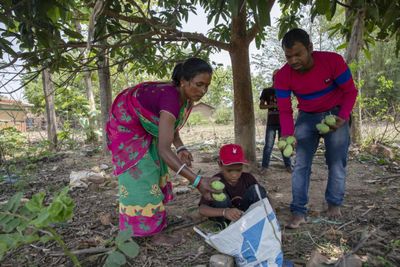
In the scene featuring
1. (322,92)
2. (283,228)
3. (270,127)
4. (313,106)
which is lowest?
(283,228)

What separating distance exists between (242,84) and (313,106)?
4.42ft

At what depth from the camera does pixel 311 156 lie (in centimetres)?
249

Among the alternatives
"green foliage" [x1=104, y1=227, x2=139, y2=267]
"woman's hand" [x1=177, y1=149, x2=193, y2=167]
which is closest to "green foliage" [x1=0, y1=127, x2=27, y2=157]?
"woman's hand" [x1=177, y1=149, x2=193, y2=167]

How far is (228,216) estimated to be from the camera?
6.65 ft

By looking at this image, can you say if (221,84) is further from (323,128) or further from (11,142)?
(323,128)

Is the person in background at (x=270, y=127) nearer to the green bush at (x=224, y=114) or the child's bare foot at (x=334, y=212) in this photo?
the child's bare foot at (x=334, y=212)

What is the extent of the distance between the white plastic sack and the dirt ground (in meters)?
0.27

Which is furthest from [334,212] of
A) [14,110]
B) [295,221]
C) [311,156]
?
[14,110]

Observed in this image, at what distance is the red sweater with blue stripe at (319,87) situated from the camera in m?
2.32

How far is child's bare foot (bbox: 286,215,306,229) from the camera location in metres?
2.37

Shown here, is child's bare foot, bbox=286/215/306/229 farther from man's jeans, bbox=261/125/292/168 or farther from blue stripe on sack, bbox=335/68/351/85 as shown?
man's jeans, bbox=261/125/292/168

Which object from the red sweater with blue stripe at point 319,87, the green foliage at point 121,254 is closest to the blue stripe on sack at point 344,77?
the red sweater with blue stripe at point 319,87

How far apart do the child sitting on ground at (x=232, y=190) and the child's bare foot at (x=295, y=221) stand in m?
0.38

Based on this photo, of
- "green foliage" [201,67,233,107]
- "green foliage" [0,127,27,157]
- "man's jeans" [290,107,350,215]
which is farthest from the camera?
"green foliage" [0,127,27,157]
